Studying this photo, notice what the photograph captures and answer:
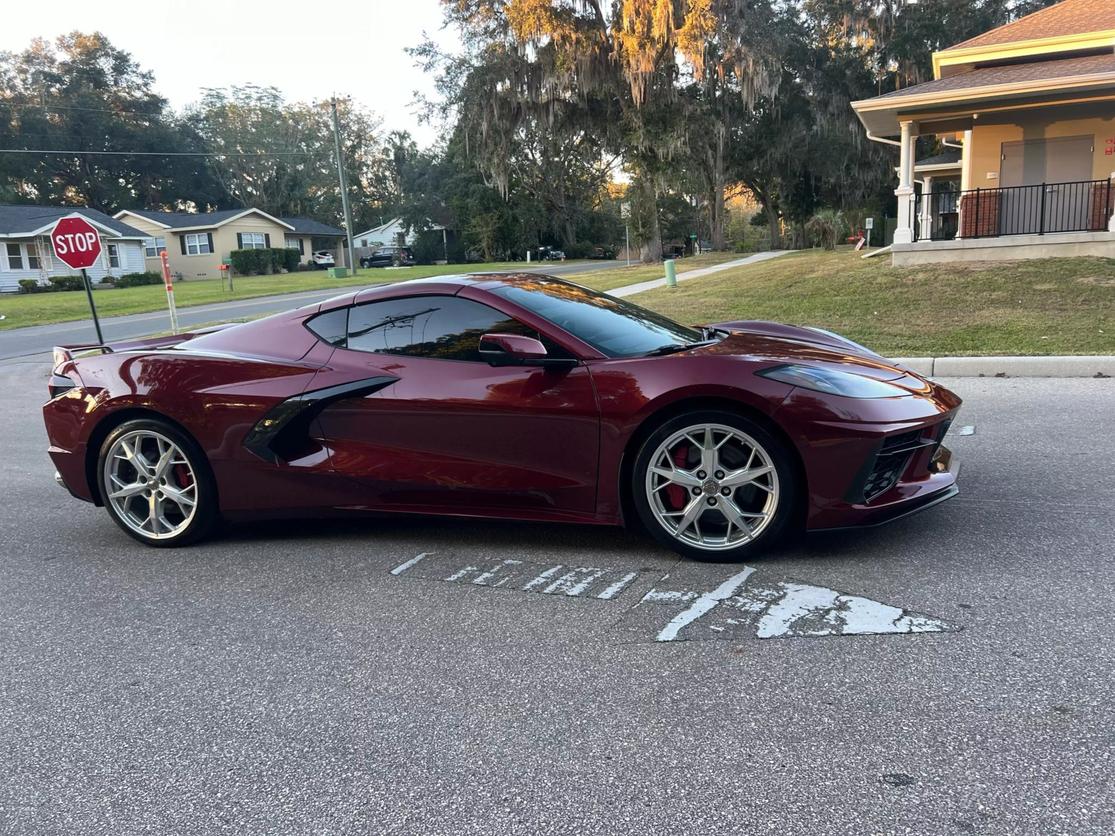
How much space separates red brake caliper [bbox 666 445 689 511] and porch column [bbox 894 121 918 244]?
14987 mm

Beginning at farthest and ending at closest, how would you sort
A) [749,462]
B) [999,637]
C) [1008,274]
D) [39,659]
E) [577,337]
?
[1008,274] < [577,337] < [749,462] < [39,659] < [999,637]

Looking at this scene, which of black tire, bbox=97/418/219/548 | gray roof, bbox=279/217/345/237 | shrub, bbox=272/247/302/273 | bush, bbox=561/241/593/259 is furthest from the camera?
gray roof, bbox=279/217/345/237

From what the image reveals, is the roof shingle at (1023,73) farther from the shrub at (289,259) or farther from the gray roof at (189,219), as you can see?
the gray roof at (189,219)

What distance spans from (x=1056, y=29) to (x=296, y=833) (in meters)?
23.9

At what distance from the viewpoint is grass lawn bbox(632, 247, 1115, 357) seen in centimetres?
Answer: 1037

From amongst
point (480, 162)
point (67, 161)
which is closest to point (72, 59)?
point (67, 161)

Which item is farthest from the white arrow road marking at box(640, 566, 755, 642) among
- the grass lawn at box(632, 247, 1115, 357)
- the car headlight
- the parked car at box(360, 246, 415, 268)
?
the parked car at box(360, 246, 415, 268)

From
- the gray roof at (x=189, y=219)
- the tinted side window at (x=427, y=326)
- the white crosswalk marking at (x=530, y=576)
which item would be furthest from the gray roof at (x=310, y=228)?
the white crosswalk marking at (x=530, y=576)

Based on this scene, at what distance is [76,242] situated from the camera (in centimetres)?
1270

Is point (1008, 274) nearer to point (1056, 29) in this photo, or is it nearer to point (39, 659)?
point (1056, 29)

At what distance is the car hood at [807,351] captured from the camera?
4072 millimetres

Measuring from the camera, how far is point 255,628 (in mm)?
3562

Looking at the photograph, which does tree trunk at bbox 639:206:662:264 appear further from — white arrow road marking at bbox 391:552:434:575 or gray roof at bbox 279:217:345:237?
gray roof at bbox 279:217:345:237

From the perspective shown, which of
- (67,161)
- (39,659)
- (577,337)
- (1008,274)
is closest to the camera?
(39,659)
